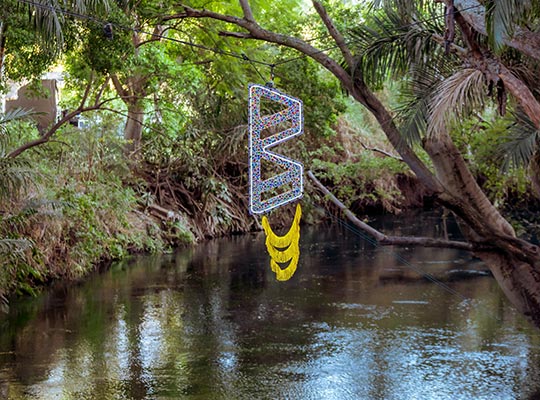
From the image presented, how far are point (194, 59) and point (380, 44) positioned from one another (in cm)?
1254

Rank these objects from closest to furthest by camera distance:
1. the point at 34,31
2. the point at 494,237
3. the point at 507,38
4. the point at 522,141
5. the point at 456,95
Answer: the point at 507,38, the point at 456,95, the point at 494,237, the point at 522,141, the point at 34,31

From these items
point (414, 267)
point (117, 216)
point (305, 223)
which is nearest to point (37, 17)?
point (117, 216)

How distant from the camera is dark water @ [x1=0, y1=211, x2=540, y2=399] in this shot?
34.9 feet

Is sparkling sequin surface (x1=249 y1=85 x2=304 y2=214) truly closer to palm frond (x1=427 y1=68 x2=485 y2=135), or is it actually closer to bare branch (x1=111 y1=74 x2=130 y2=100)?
palm frond (x1=427 y1=68 x2=485 y2=135)

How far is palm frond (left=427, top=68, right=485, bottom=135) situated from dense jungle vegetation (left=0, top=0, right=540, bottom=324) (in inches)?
0.9

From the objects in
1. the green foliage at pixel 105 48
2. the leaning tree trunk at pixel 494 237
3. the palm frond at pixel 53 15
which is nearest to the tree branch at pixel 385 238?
the leaning tree trunk at pixel 494 237

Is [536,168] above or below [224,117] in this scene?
below

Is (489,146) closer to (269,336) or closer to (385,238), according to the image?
(269,336)

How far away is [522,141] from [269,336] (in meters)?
5.06

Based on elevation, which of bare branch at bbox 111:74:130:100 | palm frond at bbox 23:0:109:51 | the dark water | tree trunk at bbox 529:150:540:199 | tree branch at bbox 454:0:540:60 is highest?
bare branch at bbox 111:74:130:100

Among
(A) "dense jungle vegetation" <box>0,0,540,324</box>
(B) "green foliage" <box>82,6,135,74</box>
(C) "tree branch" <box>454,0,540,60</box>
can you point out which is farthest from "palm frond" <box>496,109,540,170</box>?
(B) "green foliage" <box>82,6,135,74</box>

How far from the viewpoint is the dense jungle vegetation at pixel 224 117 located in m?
9.99

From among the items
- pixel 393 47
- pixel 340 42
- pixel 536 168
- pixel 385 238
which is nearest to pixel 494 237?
pixel 385 238

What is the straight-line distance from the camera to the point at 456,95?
8.51 m
